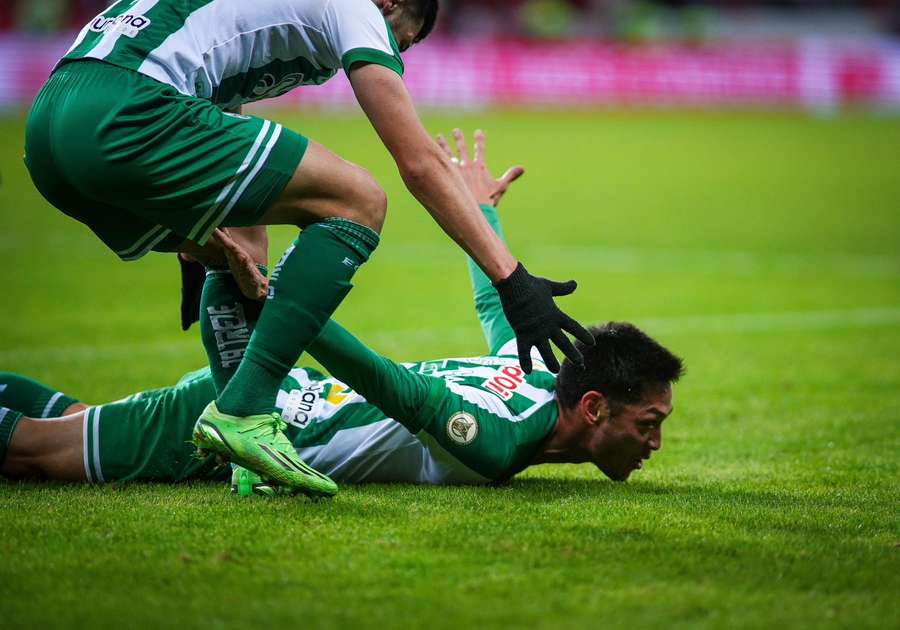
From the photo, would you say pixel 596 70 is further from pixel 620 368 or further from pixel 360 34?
pixel 360 34

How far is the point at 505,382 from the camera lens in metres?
4.51

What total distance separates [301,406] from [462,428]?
25.5 inches

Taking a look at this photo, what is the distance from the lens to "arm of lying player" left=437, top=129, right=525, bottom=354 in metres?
4.98

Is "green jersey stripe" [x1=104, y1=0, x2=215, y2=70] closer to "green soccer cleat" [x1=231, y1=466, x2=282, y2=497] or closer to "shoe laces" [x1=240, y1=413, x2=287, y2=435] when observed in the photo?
"shoe laces" [x1=240, y1=413, x2=287, y2=435]

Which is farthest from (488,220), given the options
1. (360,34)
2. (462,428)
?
(360,34)

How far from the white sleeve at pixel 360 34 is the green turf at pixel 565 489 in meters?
1.40

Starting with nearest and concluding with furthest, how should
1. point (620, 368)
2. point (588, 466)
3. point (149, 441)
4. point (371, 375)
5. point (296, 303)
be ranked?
point (296, 303) < point (371, 375) < point (620, 368) < point (149, 441) < point (588, 466)

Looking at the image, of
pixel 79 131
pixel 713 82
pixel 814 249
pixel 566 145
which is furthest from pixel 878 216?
pixel 713 82

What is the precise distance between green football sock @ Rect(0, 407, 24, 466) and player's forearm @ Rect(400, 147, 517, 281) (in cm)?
179

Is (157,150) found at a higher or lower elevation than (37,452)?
higher

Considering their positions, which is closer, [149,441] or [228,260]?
[228,260]

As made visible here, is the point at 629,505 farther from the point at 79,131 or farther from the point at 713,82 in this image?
the point at 713,82

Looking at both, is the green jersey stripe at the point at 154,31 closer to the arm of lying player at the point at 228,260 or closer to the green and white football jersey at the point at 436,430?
the arm of lying player at the point at 228,260

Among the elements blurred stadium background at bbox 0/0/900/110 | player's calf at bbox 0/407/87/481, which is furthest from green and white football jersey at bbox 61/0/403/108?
blurred stadium background at bbox 0/0/900/110
